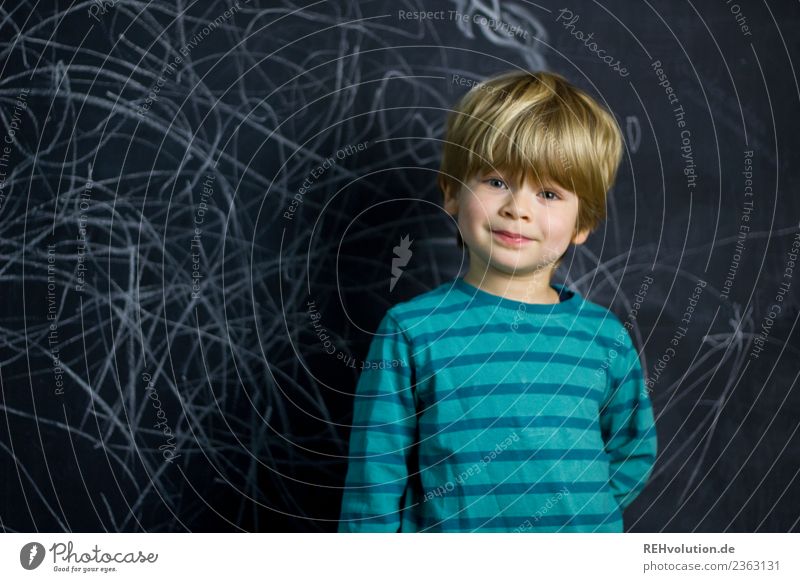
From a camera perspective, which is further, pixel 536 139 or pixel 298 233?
pixel 298 233

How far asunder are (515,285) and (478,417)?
0.13m

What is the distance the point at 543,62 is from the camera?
0.94m

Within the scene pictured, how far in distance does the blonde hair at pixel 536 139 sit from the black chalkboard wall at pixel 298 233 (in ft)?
0.38

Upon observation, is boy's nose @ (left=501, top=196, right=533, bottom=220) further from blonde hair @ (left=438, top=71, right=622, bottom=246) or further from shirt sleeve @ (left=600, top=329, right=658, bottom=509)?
shirt sleeve @ (left=600, top=329, right=658, bottom=509)

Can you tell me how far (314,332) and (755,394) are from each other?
48cm

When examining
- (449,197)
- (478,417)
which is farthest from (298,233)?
(478,417)

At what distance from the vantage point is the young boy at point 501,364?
78 centimetres

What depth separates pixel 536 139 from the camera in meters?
0.79

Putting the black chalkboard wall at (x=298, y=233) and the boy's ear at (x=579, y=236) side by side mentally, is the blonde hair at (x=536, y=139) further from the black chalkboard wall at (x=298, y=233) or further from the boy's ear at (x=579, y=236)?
the black chalkboard wall at (x=298, y=233)

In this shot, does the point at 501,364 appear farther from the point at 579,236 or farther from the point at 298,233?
the point at 298,233

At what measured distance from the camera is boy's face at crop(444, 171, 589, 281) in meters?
0.79

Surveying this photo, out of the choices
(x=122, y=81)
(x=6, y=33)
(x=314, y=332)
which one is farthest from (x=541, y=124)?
(x=6, y=33)

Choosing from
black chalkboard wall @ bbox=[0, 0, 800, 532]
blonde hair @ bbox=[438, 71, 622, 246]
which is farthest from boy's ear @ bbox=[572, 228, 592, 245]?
black chalkboard wall @ bbox=[0, 0, 800, 532]

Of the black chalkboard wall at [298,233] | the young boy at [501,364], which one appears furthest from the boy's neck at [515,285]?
the black chalkboard wall at [298,233]
